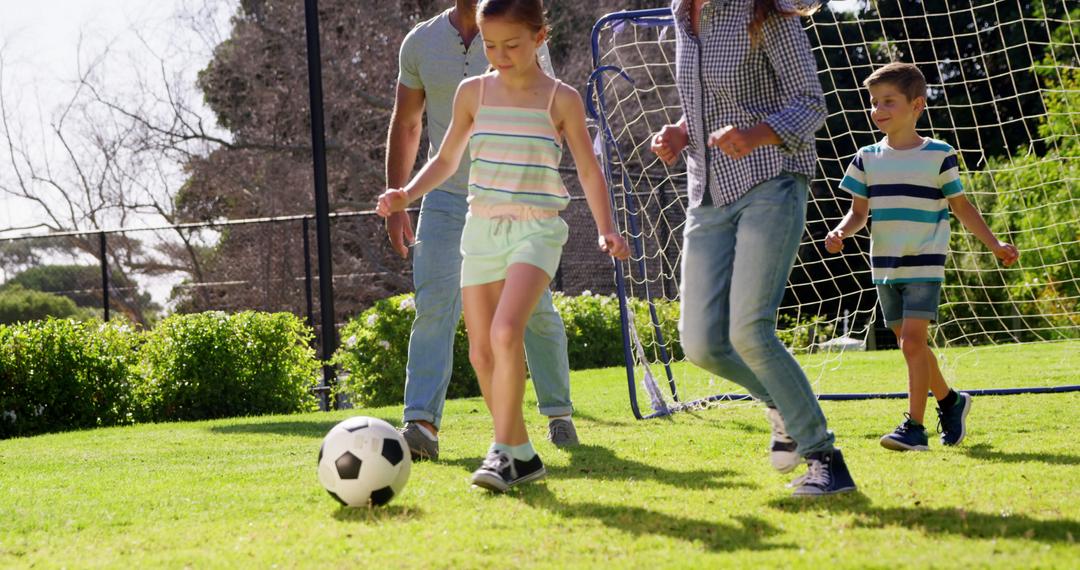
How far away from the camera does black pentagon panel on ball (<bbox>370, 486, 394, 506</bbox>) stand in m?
3.70

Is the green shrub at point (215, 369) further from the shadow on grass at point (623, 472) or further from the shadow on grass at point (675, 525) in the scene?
the shadow on grass at point (675, 525)

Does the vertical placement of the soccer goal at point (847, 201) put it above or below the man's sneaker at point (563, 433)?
above

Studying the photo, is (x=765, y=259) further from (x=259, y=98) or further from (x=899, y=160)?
(x=259, y=98)

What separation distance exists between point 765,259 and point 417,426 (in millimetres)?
1972

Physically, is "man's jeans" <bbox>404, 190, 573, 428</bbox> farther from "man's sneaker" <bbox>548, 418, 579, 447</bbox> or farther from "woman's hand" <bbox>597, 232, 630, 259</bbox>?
"woman's hand" <bbox>597, 232, 630, 259</bbox>

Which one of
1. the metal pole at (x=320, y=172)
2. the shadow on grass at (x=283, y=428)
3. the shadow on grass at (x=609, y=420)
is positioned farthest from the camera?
the metal pole at (x=320, y=172)

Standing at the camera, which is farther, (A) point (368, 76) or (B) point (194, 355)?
(A) point (368, 76)

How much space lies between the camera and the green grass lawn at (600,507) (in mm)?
2902

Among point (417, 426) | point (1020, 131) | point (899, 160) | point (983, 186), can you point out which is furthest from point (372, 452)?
point (1020, 131)

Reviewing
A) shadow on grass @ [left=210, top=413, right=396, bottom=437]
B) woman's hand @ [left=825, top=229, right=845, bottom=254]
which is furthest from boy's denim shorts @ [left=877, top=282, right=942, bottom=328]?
shadow on grass @ [left=210, top=413, right=396, bottom=437]

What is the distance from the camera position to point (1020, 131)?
59.9ft

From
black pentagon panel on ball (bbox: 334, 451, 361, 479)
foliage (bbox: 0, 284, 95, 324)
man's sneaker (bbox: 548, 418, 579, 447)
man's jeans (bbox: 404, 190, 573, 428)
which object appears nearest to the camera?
black pentagon panel on ball (bbox: 334, 451, 361, 479)

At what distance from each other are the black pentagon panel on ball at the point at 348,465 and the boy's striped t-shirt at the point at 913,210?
2379 millimetres

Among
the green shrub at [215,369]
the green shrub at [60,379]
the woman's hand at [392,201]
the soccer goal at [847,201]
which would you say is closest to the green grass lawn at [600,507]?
the woman's hand at [392,201]
